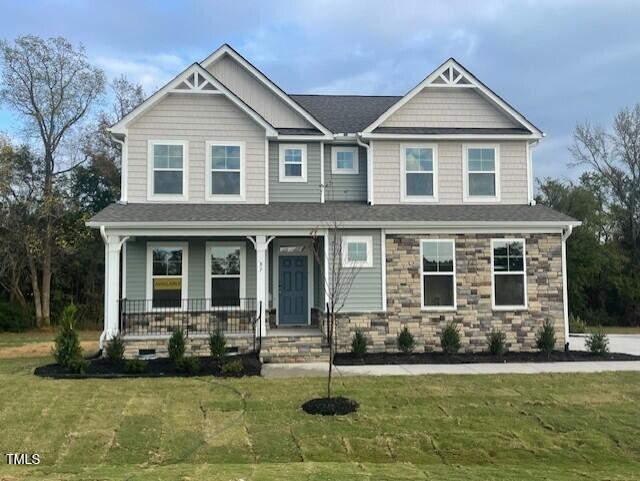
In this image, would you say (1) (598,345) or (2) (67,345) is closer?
(2) (67,345)

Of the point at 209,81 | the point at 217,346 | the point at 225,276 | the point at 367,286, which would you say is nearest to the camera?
the point at 217,346

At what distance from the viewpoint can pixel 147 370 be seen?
36.4 feet

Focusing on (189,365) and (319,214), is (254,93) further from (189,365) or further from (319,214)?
(189,365)

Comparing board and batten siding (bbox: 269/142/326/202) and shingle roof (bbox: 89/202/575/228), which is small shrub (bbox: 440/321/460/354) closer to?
shingle roof (bbox: 89/202/575/228)

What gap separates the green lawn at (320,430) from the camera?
596cm

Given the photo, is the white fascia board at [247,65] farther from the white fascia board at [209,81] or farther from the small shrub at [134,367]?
the small shrub at [134,367]

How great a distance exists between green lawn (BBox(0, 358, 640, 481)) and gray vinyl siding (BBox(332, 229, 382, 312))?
133 inches

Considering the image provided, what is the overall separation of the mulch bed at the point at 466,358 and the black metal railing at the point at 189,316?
2.66 metres

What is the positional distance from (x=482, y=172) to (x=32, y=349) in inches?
556

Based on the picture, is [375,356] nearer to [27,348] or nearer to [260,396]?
[260,396]

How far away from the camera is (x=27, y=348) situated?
16.3 metres

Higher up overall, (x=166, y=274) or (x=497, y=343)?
(x=166, y=274)

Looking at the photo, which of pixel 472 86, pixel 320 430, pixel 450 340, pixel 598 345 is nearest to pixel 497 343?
pixel 450 340

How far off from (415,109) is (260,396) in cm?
956
